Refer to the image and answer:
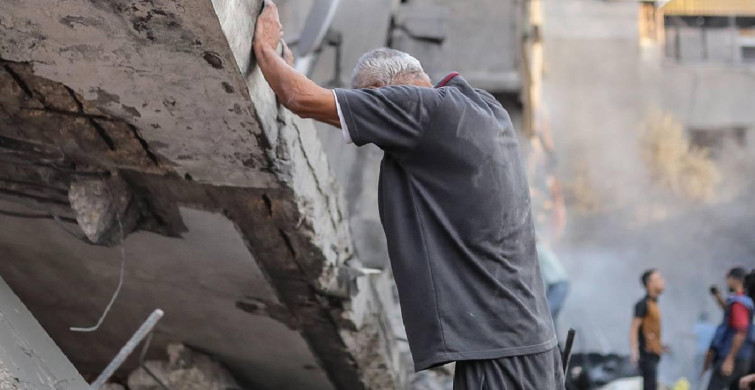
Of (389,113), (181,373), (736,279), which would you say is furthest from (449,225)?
(736,279)

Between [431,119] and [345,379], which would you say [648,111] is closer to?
[345,379]

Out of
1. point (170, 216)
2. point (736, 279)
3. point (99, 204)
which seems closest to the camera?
point (99, 204)

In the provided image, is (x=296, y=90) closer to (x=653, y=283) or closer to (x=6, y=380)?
(x=6, y=380)

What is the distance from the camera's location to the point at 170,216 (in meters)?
3.88

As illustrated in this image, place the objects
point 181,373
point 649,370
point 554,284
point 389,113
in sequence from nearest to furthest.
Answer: point 389,113 < point 181,373 < point 649,370 < point 554,284

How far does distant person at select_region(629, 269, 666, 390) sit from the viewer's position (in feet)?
21.9

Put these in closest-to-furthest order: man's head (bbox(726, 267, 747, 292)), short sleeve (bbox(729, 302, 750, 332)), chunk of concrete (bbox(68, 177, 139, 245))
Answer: chunk of concrete (bbox(68, 177, 139, 245)), short sleeve (bbox(729, 302, 750, 332)), man's head (bbox(726, 267, 747, 292))

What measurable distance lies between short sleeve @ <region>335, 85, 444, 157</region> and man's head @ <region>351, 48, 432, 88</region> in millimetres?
196

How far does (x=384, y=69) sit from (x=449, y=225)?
1.68 feet

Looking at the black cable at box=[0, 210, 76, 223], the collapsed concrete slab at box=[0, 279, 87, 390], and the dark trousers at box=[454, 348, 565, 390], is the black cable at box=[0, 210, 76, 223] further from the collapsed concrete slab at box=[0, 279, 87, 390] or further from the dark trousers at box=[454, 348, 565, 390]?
the dark trousers at box=[454, 348, 565, 390]

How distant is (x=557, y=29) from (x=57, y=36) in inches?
832

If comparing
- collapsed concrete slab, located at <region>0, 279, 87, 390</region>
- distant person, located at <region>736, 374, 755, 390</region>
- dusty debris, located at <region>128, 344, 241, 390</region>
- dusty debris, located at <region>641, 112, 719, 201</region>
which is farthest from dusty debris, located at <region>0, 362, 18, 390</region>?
dusty debris, located at <region>641, 112, 719, 201</region>

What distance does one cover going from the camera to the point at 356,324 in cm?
454

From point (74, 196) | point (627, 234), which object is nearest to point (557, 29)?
point (627, 234)
